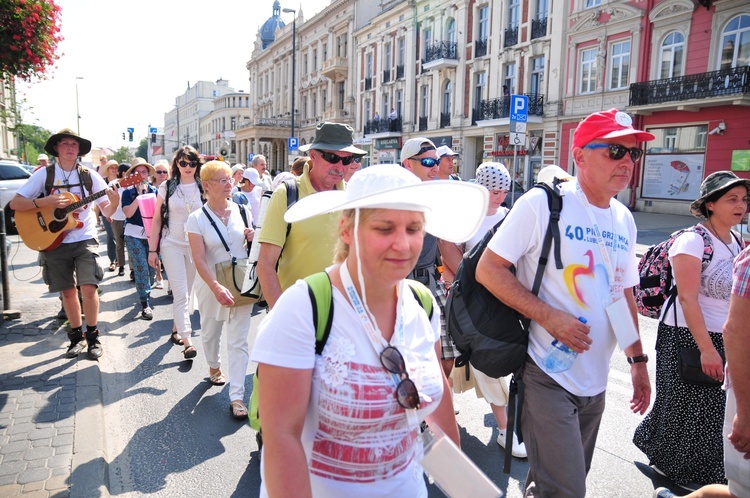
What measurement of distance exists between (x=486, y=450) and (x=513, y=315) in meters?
1.68

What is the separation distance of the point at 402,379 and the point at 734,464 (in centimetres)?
158

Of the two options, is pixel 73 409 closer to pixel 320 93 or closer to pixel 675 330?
pixel 675 330

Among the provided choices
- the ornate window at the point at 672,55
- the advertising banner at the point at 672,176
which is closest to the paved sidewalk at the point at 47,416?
the advertising banner at the point at 672,176

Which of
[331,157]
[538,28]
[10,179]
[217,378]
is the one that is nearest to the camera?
[331,157]

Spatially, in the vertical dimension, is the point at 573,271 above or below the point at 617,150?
below

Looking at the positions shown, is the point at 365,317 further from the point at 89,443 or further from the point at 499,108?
the point at 499,108

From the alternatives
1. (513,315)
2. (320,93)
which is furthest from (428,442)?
(320,93)

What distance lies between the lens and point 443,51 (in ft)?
106

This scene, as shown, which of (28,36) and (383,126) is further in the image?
(383,126)

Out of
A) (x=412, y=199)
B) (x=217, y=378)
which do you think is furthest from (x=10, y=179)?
Result: (x=412, y=199)

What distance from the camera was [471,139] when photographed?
1245 inches

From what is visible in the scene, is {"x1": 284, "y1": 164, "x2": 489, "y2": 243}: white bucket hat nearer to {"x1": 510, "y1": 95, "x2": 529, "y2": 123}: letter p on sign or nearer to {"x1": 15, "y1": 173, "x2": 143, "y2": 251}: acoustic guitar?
{"x1": 15, "y1": 173, "x2": 143, "y2": 251}: acoustic guitar

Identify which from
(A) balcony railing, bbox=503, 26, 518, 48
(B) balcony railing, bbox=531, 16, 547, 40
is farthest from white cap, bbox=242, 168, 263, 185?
(A) balcony railing, bbox=503, 26, 518, 48

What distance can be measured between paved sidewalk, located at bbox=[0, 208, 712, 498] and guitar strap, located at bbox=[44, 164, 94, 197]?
5.51ft
